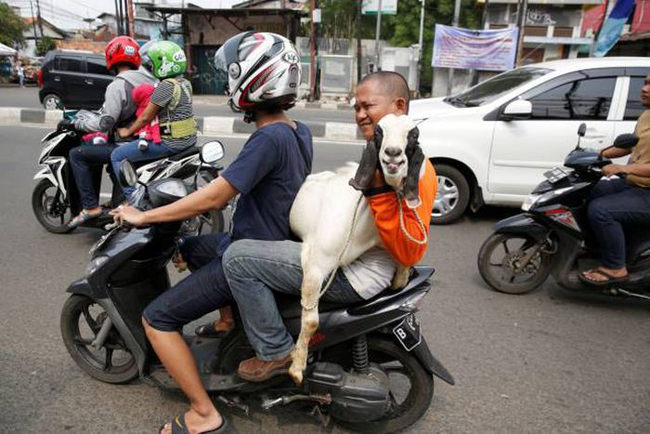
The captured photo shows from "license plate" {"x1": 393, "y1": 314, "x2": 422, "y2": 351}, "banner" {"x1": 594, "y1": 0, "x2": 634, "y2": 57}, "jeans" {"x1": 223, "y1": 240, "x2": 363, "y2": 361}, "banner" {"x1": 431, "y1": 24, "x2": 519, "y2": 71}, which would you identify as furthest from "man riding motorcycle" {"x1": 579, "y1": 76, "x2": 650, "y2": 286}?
"banner" {"x1": 431, "y1": 24, "x2": 519, "y2": 71}

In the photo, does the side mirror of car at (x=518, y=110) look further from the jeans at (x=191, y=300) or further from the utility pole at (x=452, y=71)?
the utility pole at (x=452, y=71)

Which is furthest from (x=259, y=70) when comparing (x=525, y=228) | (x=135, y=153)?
(x=135, y=153)

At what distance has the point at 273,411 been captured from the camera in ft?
7.88

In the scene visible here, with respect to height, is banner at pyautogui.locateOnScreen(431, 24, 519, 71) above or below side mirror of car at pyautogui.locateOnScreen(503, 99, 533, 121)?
above

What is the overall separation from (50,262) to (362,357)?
3.07m

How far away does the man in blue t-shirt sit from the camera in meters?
1.86

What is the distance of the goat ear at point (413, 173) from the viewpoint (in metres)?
1.59

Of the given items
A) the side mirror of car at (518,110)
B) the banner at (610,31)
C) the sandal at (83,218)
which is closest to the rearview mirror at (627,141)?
the side mirror of car at (518,110)

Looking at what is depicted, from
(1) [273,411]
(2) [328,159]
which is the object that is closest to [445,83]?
(2) [328,159]

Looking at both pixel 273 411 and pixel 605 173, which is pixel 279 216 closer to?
pixel 273 411

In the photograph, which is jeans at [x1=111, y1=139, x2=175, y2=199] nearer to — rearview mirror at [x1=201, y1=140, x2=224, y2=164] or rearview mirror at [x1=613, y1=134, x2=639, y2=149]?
rearview mirror at [x1=201, y1=140, x2=224, y2=164]

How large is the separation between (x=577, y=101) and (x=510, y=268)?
216 centimetres

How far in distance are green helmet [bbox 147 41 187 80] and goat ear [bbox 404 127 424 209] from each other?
2865mm

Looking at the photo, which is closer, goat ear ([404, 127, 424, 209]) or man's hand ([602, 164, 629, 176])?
goat ear ([404, 127, 424, 209])
